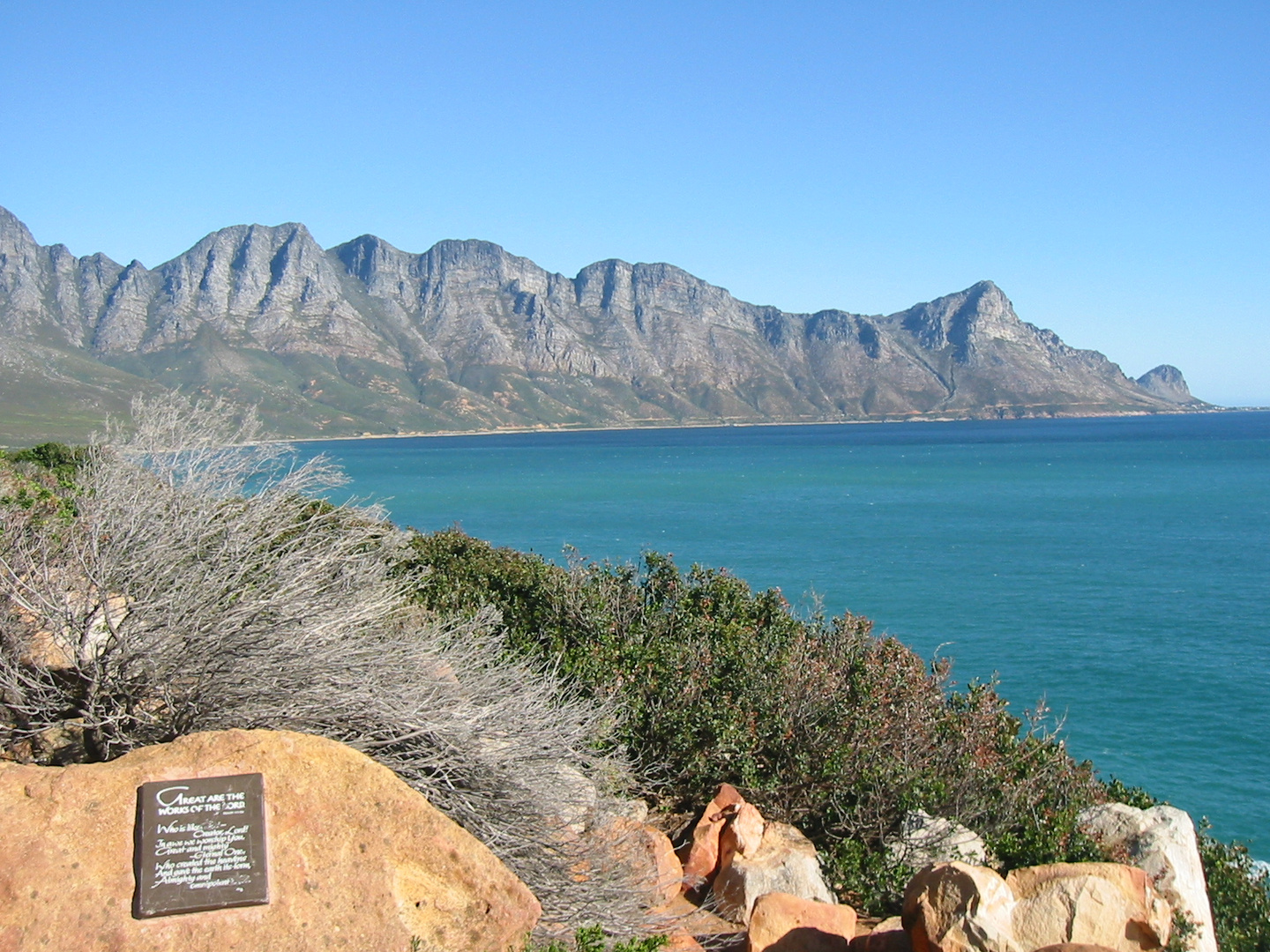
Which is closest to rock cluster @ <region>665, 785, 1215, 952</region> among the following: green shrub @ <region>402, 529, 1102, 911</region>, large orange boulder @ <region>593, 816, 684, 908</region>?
large orange boulder @ <region>593, 816, 684, 908</region>

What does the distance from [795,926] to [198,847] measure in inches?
147

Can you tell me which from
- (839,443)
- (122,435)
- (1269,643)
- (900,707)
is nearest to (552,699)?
(900,707)

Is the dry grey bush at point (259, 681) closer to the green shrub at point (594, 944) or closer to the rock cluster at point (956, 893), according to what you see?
the green shrub at point (594, 944)

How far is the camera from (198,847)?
527 cm

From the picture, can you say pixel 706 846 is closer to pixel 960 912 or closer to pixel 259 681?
pixel 960 912

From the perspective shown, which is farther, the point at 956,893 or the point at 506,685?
the point at 506,685

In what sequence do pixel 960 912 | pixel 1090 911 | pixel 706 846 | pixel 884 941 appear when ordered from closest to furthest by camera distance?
pixel 960 912 < pixel 1090 911 < pixel 884 941 < pixel 706 846

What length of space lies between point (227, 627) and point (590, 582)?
21.4ft

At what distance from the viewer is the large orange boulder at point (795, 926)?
6.50m

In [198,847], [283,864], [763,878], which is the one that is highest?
[198,847]

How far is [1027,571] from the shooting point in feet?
113

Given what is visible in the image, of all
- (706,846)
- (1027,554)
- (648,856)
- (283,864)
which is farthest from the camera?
(1027,554)

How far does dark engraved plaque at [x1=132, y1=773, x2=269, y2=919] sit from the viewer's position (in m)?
5.22

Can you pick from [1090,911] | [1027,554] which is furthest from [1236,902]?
[1027,554]
